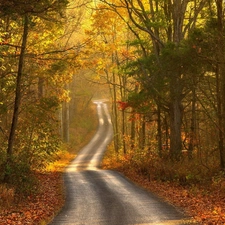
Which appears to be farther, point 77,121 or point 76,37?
point 77,121

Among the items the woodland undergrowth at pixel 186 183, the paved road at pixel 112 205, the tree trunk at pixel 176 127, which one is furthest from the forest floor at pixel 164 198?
the tree trunk at pixel 176 127

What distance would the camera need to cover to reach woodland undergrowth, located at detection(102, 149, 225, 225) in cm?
1216

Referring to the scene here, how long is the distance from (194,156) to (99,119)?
1820 inches

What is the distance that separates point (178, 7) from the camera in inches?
795

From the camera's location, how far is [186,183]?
1806 cm

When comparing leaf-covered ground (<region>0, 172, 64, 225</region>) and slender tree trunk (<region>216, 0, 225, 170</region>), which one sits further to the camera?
slender tree trunk (<region>216, 0, 225, 170</region>)

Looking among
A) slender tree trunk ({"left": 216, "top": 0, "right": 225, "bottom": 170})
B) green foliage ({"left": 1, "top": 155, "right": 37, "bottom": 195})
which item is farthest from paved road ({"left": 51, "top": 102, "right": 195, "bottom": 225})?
slender tree trunk ({"left": 216, "top": 0, "right": 225, "bottom": 170})

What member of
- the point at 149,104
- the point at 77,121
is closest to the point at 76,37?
the point at 77,121

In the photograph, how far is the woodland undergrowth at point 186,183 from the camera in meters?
12.2

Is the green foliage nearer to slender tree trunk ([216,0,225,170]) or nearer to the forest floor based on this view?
the forest floor

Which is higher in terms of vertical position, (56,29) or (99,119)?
(56,29)

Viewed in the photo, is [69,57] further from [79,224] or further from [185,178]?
[79,224]

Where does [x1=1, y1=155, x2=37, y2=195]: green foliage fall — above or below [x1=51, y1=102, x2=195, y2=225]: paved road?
above

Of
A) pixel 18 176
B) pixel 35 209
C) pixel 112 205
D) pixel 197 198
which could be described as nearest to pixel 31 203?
pixel 35 209
